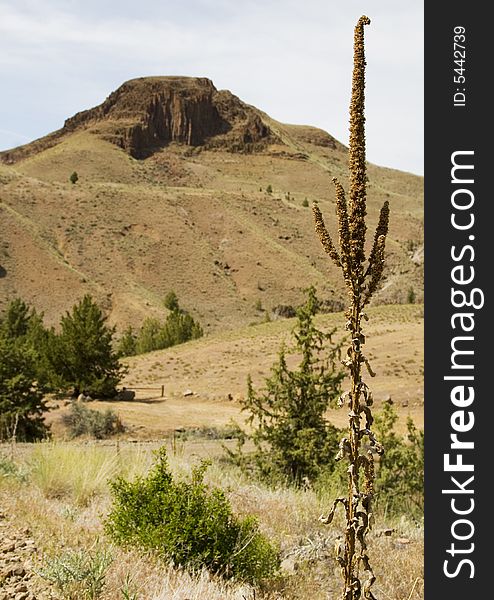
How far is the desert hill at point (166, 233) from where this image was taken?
68.9m

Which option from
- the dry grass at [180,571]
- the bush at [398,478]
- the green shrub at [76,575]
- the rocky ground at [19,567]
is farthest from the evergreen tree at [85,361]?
the green shrub at [76,575]

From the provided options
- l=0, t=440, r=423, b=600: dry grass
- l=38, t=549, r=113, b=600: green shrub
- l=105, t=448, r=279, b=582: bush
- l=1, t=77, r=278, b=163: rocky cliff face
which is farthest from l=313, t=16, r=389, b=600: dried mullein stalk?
l=1, t=77, r=278, b=163: rocky cliff face

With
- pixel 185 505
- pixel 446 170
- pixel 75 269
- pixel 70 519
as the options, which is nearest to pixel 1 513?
pixel 70 519

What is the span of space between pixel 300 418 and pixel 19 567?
7050mm

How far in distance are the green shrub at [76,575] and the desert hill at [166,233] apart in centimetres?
5779

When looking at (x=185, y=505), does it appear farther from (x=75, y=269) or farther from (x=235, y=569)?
(x=75, y=269)

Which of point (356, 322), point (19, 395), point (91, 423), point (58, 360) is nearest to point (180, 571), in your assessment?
point (356, 322)

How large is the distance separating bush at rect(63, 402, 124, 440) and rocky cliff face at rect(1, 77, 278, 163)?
127 m

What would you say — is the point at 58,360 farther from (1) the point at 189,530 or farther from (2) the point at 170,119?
(2) the point at 170,119

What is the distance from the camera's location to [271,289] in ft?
253

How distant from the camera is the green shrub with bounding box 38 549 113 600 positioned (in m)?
4.22

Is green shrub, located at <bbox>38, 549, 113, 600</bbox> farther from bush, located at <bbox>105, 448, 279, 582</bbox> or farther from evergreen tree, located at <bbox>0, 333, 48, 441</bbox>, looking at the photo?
evergreen tree, located at <bbox>0, 333, 48, 441</bbox>

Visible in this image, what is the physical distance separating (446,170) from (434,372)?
3.33ft

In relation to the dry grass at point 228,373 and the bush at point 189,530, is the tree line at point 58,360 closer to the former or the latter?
the dry grass at point 228,373
